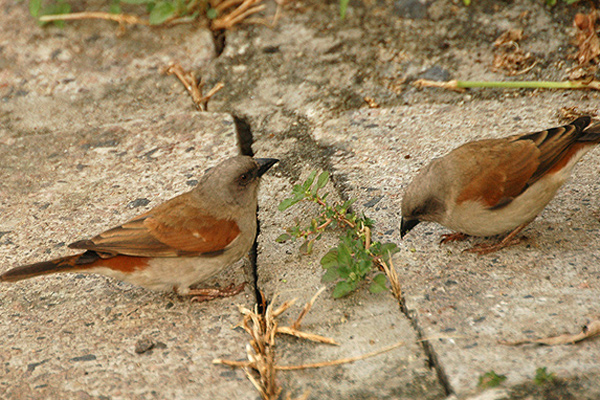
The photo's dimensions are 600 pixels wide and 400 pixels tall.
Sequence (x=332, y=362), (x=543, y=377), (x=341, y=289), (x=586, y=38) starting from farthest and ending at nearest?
(x=586, y=38) < (x=341, y=289) < (x=332, y=362) < (x=543, y=377)

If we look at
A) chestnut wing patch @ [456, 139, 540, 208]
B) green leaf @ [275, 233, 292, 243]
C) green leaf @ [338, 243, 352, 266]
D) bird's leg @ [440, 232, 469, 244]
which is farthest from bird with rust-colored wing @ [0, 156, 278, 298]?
chestnut wing patch @ [456, 139, 540, 208]

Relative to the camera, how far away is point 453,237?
3648 millimetres

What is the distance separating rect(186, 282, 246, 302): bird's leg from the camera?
11.2ft

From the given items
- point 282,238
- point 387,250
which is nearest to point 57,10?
point 282,238

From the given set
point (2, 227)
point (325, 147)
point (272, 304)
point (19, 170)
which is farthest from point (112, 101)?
point (272, 304)

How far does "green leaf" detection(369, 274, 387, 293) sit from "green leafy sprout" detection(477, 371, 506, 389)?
69 cm

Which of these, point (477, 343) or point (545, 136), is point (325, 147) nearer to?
point (545, 136)

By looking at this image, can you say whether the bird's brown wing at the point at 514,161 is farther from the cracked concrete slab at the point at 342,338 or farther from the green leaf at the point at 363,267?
the cracked concrete slab at the point at 342,338

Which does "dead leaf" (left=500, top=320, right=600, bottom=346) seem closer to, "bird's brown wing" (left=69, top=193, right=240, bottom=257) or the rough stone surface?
the rough stone surface

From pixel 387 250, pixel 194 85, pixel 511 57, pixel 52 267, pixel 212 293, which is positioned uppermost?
pixel 511 57

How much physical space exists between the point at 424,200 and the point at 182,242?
4.20 feet

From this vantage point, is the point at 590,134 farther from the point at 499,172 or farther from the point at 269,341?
the point at 269,341

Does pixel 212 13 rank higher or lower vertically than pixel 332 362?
higher

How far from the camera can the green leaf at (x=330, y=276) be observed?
320cm
